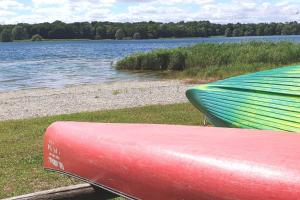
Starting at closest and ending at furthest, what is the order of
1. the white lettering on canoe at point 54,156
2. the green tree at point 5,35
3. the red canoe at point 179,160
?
1. the red canoe at point 179,160
2. the white lettering on canoe at point 54,156
3. the green tree at point 5,35

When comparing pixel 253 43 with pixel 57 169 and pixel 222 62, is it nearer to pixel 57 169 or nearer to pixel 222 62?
pixel 222 62

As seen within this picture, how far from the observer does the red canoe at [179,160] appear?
2.39 metres

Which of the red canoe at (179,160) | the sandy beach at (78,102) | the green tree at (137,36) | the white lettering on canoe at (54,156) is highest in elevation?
the red canoe at (179,160)

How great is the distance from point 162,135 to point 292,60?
776 inches

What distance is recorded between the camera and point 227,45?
84.2 feet

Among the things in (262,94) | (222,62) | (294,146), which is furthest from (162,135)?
(222,62)

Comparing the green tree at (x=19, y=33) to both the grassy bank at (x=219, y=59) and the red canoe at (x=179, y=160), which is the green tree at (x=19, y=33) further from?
the red canoe at (x=179, y=160)

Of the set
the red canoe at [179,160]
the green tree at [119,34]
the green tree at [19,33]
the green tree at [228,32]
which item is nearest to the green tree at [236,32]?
the green tree at [228,32]

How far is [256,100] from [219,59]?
18.1 meters

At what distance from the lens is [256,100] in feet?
15.9

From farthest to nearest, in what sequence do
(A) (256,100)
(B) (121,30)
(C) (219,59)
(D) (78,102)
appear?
(B) (121,30) → (C) (219,59) → (D) (78,102) → (A) (256,100)

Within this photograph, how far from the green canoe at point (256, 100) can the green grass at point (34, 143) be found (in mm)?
1702

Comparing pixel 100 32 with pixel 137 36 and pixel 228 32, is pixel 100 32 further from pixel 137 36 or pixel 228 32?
pixel 228 32

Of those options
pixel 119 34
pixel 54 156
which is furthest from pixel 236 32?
pixel 54 156
